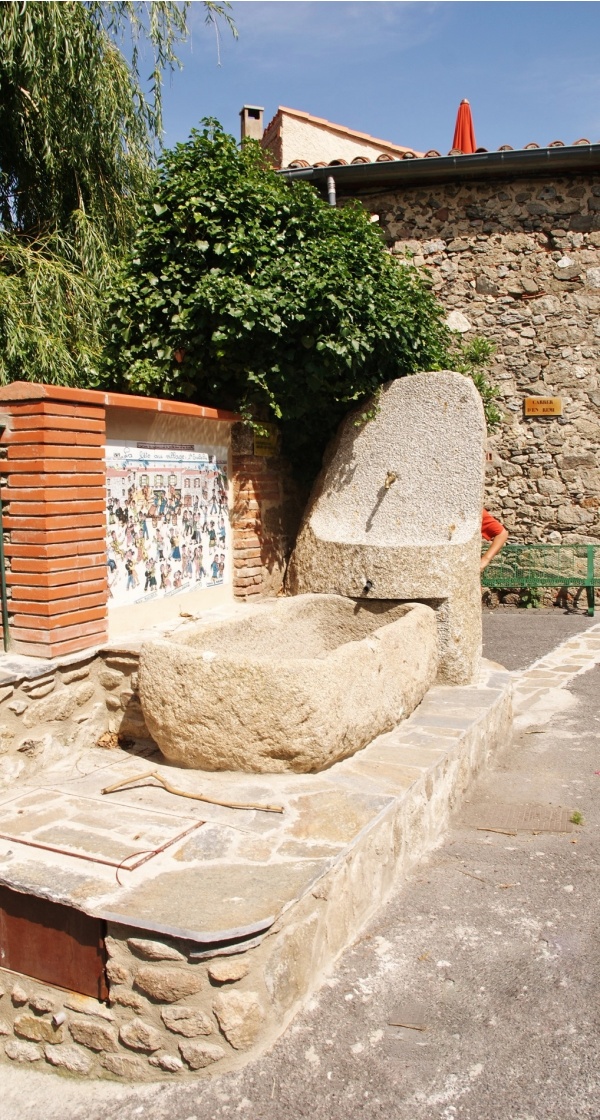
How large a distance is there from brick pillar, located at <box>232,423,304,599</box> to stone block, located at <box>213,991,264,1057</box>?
3.22m

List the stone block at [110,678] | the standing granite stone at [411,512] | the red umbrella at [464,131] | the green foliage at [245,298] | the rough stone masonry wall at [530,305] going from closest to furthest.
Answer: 1. the stone block at [110,678]
2. the standing granite stone at [411,512]
3. the green foliage at [245,298]
4. the rough stone masonry wall at [530,305]
5. the red umbrella at [464,131]

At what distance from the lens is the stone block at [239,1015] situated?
238 cm

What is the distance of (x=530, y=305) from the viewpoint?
368 inches

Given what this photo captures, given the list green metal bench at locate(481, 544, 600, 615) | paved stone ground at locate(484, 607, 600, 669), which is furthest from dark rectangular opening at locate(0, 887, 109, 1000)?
green metal bench at locate(481, 544, 600, 615)

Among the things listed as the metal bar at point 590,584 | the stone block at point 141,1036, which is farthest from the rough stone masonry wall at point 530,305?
the stone block at point 141,1036

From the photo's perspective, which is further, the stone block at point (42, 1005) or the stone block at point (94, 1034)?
the stone block at point (42, 1005)

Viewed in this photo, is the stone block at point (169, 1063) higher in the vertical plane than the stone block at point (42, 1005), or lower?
lower

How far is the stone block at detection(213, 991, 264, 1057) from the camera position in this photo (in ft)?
7.80

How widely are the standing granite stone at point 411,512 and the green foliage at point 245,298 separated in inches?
13.5

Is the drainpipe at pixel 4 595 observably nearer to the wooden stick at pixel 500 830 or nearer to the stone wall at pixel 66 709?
the stone wall at pixel 66 709

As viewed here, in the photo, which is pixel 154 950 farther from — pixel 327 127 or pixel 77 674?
pixel 327 127

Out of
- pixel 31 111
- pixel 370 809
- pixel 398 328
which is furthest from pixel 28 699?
pixel 31 111

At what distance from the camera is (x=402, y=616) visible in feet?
16.2

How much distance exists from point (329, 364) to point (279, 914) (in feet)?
11.7
